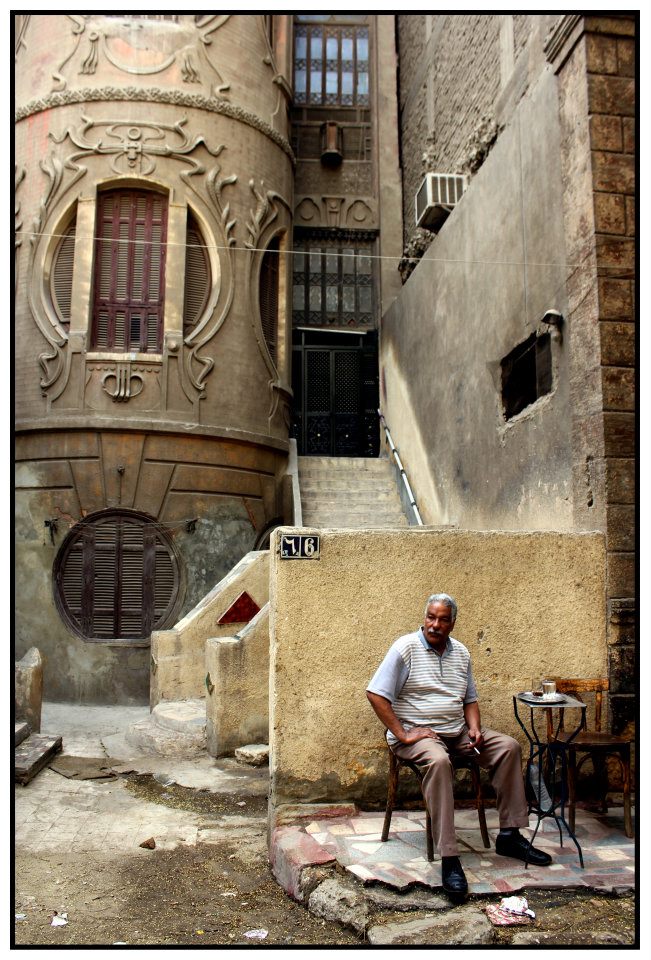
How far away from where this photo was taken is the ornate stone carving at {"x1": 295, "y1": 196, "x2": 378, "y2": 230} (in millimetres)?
16344

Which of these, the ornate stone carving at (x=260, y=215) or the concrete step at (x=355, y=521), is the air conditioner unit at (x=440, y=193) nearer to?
the ornate stone carving at (x=260, y=215)

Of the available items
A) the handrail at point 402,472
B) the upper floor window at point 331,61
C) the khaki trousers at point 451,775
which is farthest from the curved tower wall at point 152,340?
the khaki trousers at point 451,775

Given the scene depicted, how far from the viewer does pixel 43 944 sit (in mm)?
3926

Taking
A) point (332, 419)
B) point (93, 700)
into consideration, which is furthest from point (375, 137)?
point (93, 700)

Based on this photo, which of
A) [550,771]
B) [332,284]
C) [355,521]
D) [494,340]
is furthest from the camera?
[332,284]

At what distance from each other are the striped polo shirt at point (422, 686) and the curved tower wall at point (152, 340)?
298 inches

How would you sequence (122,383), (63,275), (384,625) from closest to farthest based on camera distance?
(384,625), (122,383), (63,275)

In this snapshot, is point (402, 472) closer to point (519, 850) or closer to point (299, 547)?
point (299, 547)

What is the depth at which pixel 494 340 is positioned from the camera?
8.41 meters

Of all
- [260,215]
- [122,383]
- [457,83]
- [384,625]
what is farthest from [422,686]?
[457,83]

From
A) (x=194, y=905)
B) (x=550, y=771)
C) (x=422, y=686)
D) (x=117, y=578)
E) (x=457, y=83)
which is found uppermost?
(x=457, y=83)

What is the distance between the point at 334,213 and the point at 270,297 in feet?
12.2

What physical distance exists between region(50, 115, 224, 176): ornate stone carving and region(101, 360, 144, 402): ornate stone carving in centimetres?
325

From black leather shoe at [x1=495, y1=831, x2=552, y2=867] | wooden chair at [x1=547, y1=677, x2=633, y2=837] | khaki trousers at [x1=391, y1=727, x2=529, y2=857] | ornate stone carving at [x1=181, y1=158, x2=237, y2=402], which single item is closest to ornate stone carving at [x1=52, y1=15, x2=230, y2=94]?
ornate stone carving at [x1=181, y1=158, x2=237, y2=402]
